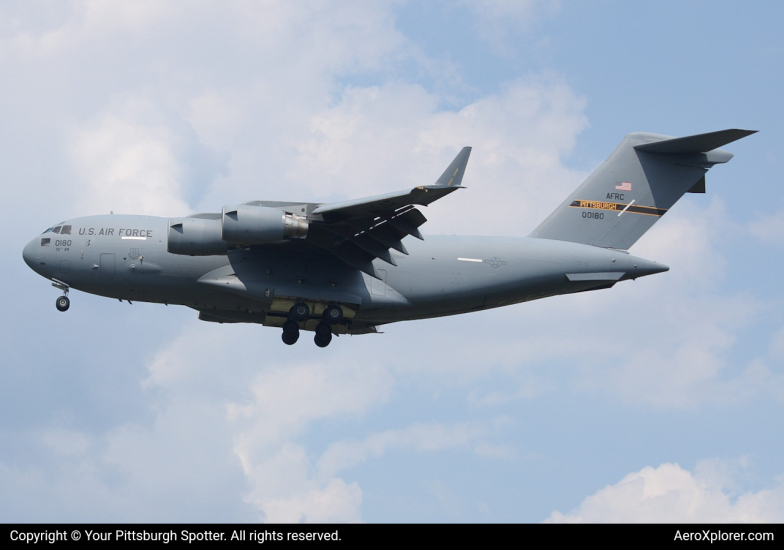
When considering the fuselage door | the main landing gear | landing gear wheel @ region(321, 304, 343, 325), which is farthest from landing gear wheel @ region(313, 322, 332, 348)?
the fuselage door

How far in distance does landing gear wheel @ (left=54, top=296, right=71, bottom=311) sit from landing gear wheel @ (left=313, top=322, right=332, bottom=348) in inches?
187

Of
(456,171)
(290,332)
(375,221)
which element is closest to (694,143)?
(456,171)

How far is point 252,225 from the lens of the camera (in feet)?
61.7

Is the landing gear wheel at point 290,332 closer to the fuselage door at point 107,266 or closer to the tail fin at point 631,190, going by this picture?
the fuselage door at point 107,266

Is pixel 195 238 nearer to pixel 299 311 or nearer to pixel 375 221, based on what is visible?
pixel 299 311

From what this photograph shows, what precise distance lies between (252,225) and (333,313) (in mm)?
2900

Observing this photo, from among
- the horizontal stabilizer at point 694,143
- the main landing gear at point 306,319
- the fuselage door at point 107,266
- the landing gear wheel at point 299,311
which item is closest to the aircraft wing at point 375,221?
the main landing gear at point 306,319

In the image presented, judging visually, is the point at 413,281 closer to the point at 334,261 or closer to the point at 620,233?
the point at 334,261

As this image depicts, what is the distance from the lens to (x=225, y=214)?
741 inches

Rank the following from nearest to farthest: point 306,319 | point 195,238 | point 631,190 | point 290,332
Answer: point 195,238
point 306,319
point 290,332
point 631,190

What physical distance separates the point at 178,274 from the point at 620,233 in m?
9.07

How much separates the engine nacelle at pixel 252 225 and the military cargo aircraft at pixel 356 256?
17 mm
